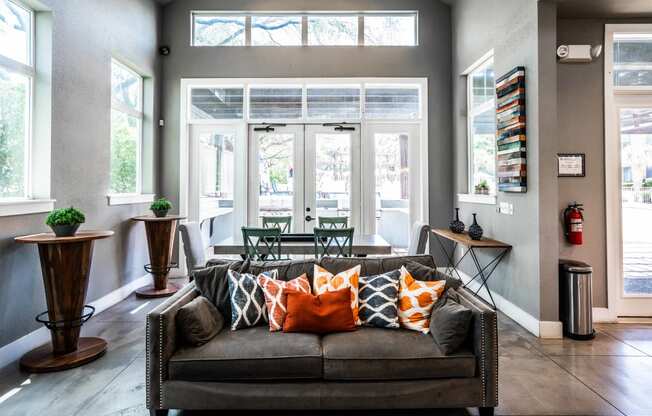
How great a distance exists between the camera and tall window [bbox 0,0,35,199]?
9.95ft

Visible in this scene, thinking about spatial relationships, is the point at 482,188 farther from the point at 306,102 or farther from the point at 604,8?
the point at 306,102

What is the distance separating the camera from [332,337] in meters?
2.25

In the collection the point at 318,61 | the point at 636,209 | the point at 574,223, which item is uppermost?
the point at 318,61

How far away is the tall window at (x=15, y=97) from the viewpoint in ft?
9.95

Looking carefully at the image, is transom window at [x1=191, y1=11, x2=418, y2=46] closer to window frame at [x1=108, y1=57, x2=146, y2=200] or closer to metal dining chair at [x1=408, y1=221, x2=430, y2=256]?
window frame at [x1=108, y1=57, x2=146, y2=200]

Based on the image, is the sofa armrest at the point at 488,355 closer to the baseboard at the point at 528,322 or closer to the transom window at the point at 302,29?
the baseboard at the point at 528,322

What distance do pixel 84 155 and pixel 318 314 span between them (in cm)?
317

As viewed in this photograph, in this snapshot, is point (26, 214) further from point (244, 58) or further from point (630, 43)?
point (630, 43)

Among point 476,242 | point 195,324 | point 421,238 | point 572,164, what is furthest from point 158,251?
point 572,164

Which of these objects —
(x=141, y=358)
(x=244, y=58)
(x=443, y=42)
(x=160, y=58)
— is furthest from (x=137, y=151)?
(x=443, y=42)

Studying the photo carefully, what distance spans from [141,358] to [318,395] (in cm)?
173

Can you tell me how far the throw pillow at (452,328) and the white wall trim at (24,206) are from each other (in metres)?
3.22

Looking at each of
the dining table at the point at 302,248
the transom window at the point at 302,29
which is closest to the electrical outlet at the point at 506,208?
the dining table at the point at 302,248

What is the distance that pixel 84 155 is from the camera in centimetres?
388
